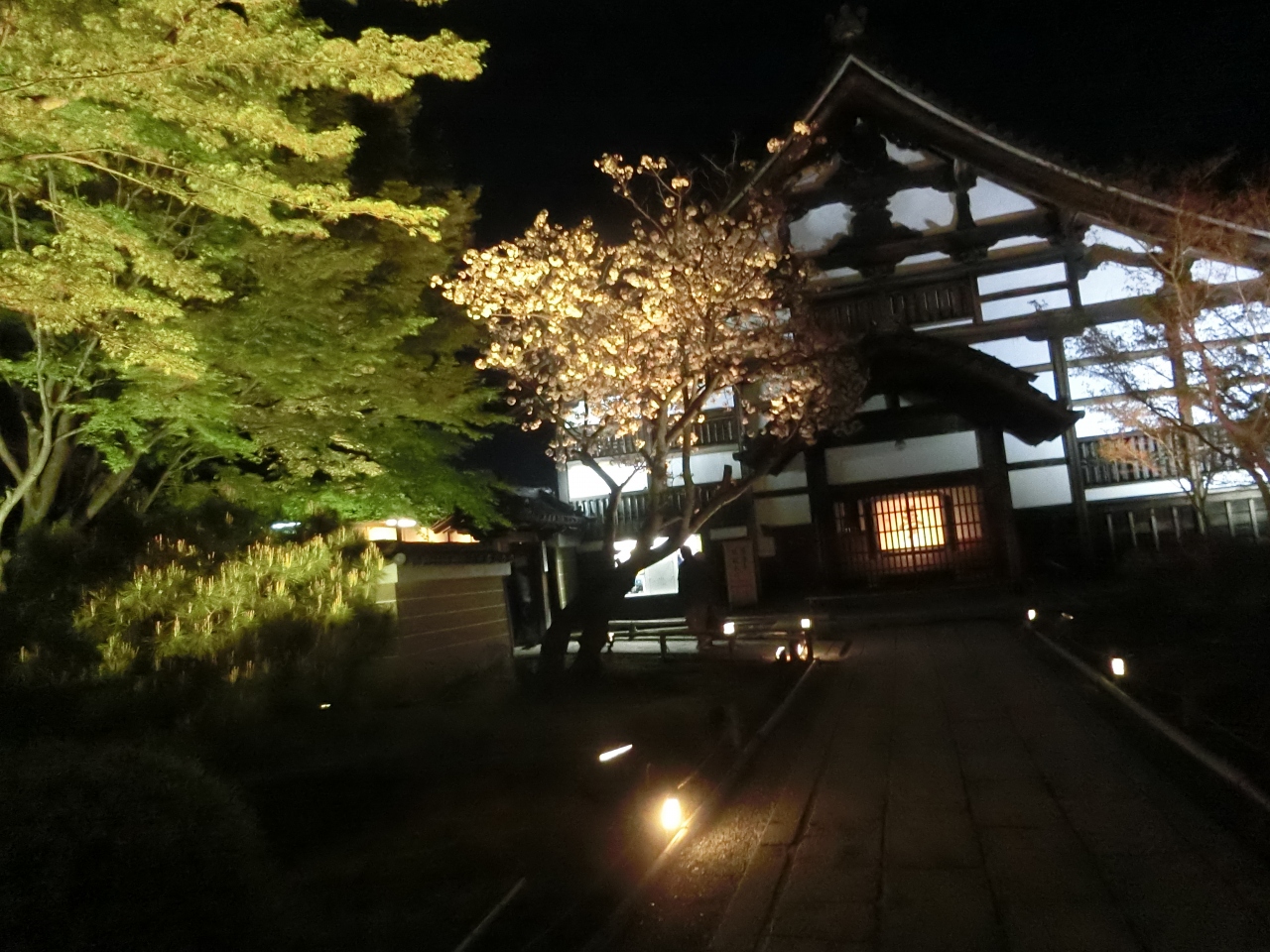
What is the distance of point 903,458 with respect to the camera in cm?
2244

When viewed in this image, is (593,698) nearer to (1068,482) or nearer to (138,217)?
(138,217)

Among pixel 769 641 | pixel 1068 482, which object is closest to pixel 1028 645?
pixel 769 641

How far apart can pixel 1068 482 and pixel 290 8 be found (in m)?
19.0

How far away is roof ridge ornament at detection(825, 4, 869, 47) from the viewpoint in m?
21.4

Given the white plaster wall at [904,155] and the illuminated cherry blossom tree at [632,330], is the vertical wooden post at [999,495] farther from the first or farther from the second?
the illuminated cherry blossom tree at [632,330]

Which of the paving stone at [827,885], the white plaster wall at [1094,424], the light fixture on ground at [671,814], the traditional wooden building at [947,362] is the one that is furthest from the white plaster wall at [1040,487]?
the paving stone at [827,885]

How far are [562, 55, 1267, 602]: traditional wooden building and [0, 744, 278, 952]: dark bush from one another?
18433mm

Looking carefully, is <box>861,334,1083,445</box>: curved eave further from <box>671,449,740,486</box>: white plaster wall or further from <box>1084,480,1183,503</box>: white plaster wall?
<box>671,449,740,486</box>: white plaster wall

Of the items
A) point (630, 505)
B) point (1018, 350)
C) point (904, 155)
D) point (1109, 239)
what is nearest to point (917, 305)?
point (1018, 350)

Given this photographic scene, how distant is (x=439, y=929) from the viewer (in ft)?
16.6

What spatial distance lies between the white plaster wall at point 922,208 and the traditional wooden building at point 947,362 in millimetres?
34

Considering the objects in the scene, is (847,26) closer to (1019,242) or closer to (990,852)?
(1019,242)

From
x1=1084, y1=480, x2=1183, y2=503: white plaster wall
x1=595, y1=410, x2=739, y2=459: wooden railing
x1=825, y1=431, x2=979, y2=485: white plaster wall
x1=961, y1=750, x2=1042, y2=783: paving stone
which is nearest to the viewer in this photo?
x1=961, y1=750, x2=1042, y2=783: paving stone

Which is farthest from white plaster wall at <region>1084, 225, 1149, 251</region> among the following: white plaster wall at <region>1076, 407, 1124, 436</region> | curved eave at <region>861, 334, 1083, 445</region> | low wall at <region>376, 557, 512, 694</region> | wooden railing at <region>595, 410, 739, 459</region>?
low wall at <region>376, 557, 512, 694</region>
